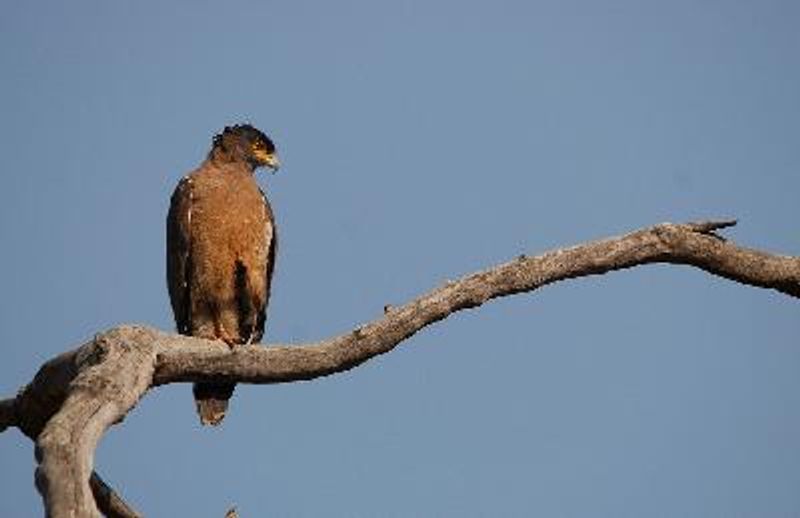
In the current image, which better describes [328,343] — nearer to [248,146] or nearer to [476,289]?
[476,289]

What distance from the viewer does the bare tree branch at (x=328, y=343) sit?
530 cm

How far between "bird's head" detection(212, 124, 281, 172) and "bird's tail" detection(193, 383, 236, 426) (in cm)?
189

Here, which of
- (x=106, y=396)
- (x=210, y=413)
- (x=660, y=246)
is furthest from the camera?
(x=210, y=413)

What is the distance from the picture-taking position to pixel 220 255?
28.2 feet

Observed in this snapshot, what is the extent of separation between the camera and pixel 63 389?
573 centimetres

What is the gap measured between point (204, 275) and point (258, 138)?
3.95 ft

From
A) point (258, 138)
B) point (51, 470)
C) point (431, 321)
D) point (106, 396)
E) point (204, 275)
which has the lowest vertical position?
point (51, 470)

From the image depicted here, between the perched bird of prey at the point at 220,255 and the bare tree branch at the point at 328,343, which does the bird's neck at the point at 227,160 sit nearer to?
the perched bird of prey at the point at 220,255

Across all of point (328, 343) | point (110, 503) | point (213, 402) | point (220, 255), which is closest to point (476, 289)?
point (328, 343)

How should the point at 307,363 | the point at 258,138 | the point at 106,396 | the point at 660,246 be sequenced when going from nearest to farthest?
the point at 106,396
the point at 307,363
the point at 660,246
the point at 258,138

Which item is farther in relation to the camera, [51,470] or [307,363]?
[307,363]

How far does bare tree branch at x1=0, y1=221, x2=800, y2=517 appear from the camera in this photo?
5.30m

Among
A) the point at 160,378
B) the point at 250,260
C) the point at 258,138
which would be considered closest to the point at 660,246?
the point at 160,378

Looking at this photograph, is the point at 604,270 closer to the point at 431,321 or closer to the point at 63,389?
the point at 431,321
